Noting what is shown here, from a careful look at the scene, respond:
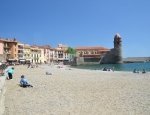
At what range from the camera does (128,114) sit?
11.4 metres

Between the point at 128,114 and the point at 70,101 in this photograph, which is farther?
the point at 70,101

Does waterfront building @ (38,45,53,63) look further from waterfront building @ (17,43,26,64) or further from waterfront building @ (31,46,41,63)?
waterfront building @ (17,43,26,64)

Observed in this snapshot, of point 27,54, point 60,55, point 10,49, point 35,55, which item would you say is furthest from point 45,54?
point 10,49

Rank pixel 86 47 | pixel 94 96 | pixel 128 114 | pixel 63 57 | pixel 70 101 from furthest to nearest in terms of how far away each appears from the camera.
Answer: pixel 86 47 → pixel 63 57 → pixel 94 96 → pixel 70 101 → pixel 128 114

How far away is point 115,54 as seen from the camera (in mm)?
143875

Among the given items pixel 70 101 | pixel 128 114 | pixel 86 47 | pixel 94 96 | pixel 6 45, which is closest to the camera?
pixel 128 114

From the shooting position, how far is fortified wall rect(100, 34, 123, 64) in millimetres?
141775

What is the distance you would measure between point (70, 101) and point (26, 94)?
10.3 feet

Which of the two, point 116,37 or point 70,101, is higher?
point 116,37

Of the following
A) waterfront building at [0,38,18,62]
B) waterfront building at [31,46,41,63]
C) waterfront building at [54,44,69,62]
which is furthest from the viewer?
waterfront building at [54,44,69,62]

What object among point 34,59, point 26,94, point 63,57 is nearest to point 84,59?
point 63,57

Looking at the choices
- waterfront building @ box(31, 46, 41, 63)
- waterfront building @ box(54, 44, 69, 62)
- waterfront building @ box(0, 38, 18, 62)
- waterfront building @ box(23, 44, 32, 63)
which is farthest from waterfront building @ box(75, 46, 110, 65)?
waterfront building @ box(0, 38, 18, 62)

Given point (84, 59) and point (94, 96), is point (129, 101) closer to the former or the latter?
point (94, 96)

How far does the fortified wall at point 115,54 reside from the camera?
141775 millimetres
